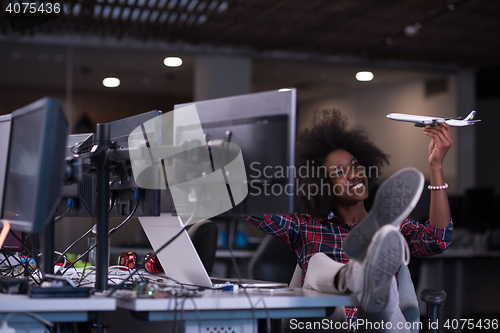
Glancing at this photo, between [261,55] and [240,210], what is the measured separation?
5282 millimetres

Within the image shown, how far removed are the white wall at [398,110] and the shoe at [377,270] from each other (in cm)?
561

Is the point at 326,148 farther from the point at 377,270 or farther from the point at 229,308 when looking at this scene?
the point at 229,308

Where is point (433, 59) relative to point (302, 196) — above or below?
above

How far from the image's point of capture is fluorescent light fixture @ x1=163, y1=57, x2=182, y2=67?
→ 6.37 m

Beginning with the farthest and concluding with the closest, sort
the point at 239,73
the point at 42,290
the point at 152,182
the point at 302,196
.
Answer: the point at 239,73, the point at 302,196, the point at 152,182, the point at 42,290

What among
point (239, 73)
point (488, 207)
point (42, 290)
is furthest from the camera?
point (239, 73)

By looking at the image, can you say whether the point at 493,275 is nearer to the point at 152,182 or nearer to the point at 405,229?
the point at 405,229

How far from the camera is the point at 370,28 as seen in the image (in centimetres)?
567

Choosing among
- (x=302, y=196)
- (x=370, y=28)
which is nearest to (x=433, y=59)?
(x=370, y=28)

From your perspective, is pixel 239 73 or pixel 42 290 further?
pixel 239 73

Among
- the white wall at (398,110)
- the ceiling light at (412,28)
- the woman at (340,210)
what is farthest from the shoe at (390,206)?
the white wall at (398,110)

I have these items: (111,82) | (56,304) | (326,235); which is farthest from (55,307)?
(111,82)

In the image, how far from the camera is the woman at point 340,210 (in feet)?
5.49

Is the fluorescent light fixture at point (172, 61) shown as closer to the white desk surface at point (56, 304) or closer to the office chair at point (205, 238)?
the office chair at point (205, 238)
